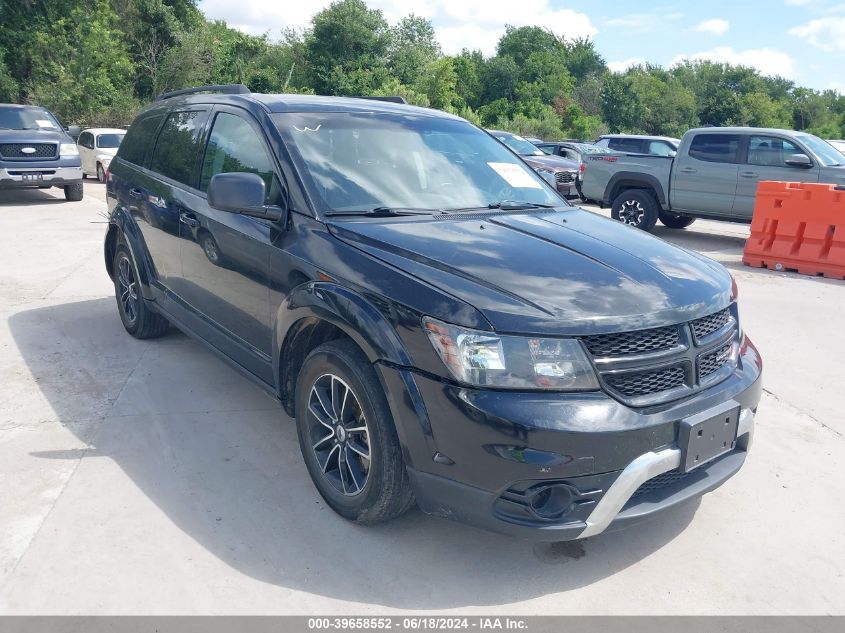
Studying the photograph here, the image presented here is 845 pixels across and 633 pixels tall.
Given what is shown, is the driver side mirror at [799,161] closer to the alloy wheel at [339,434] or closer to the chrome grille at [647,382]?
the chrome grille at [647,382]

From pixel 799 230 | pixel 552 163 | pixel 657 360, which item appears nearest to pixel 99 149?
pixel 552 163

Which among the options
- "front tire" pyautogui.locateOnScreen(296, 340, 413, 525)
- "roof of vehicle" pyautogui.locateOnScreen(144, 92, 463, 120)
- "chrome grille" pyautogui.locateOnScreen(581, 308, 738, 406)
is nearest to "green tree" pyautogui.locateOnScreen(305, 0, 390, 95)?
"roof of vehicle" pyautogui.locateOnScreen(144, 92, 463, 120)

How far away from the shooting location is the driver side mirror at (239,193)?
3.50 meters

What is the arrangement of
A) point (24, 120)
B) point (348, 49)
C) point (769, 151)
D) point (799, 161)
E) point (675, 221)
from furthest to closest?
1. point (348, 49)
2. point (24, 120)
3. point (675, 221)
4. point (769, 151)
5. point (799, 161)

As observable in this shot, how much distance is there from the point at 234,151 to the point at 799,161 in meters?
9.74

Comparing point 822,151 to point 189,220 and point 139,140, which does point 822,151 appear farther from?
point 189,220

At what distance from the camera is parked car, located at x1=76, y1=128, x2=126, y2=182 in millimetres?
19312

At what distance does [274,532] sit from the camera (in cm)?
329

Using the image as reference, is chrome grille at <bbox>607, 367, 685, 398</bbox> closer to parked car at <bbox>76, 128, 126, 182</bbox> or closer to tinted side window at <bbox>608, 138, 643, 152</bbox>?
tinted side window at <bbox>608, 138, 643, 152</bbox>

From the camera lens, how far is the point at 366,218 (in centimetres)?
354

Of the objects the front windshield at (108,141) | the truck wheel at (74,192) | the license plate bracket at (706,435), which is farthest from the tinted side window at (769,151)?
the front windshield at (108,141)

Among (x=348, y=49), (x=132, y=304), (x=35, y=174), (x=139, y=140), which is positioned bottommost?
(x=132, y=304)

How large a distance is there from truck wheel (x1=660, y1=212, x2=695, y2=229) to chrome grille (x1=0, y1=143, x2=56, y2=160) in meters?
11.6

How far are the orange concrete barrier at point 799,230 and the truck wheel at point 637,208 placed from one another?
8.54ft
